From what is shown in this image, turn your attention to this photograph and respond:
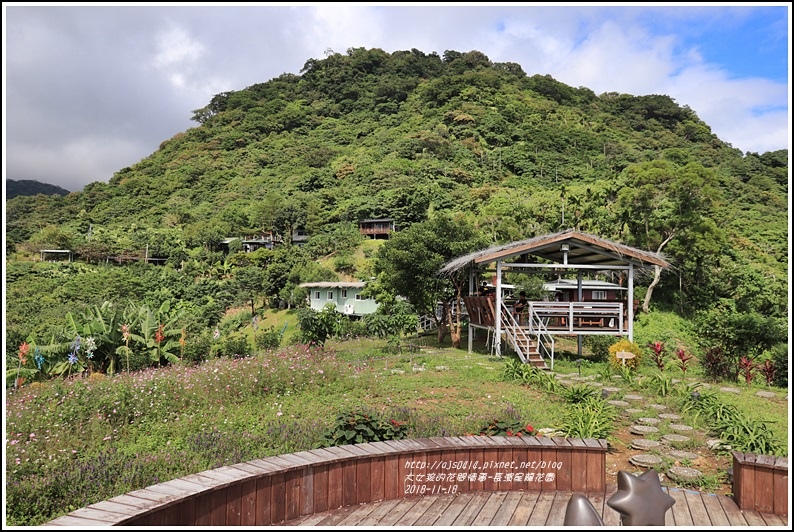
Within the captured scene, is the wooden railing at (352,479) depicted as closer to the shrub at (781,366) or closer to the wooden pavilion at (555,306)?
the wooden pavilion at (555,306)

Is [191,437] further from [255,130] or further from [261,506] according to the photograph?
[255,130]

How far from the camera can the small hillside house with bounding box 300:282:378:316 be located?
117 feet

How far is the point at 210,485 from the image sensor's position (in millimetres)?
3479

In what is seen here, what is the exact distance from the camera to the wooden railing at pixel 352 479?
3.28 m

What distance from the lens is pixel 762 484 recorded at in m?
4.23

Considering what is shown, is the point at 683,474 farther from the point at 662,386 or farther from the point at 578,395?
the point at 662,386

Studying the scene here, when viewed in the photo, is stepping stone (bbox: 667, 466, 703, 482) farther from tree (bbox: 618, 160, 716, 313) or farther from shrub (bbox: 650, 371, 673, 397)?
tree (bbox: 618, 160, 716, 313)

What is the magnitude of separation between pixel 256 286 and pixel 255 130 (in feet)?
203

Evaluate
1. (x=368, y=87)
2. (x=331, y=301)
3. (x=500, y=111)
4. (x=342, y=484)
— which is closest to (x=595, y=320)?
(x=342, y=484)

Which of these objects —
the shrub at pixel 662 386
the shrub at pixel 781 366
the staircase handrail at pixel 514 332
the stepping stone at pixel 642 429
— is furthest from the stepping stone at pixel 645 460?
the shrub at pixel 781 366

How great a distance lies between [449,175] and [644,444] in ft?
173

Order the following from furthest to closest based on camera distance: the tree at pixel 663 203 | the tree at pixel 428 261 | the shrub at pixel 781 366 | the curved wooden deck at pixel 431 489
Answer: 1. the tree at pixel 663 203
2. the tree at pixel 428 261
3. the shrub at pixel 781 366
4. the curved wooden deck at pixel 431 489

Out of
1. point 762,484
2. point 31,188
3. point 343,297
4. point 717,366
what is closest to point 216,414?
point 762,484

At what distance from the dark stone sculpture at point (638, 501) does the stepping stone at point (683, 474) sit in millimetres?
2381
